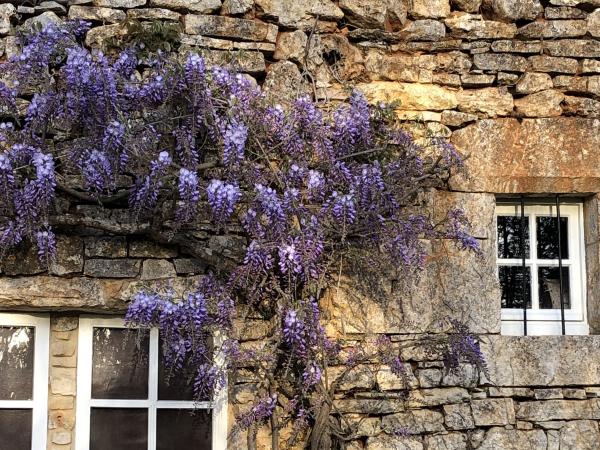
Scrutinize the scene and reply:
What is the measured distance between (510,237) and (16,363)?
266 cm

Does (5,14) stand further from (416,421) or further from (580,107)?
(580,107)

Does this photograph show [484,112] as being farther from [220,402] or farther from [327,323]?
[220,402]

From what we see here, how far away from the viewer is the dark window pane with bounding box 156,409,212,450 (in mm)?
4195

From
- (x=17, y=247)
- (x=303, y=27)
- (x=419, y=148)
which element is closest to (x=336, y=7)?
(x=303, y=27)

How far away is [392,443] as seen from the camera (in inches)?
159

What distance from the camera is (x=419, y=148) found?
423 centimetres

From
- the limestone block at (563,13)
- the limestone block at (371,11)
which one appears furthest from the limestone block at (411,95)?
the limestone block at (563,13)

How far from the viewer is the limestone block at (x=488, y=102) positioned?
437 centimetres

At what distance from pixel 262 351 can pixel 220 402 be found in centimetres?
38

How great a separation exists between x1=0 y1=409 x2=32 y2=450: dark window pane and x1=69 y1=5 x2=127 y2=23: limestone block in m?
1.99

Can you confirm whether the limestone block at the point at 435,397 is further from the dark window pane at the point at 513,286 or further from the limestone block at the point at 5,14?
the limestone block at the point at 5,14

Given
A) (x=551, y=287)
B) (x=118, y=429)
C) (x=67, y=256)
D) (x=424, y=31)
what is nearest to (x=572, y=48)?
(x=424, y=31)

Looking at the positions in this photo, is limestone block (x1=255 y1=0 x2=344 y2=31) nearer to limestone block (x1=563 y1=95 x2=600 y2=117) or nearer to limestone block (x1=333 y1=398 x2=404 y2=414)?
limestone block (x1=563 y1=95 x2=600 y2=117)

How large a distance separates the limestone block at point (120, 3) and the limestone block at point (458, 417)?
99.7 inches
